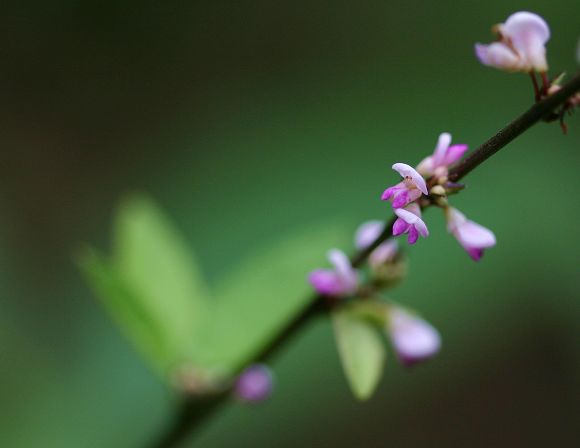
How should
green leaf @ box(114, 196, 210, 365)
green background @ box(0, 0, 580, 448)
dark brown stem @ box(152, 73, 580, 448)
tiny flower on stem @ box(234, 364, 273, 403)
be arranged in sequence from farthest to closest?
green background @ box(0, 0, 580, 448)
green leaf @ box(114, 196, 210, 365)
tiny flower on stem @ box(234, 364, 273, 403)
dark brown stem @ box(152, 73, 580, 448)

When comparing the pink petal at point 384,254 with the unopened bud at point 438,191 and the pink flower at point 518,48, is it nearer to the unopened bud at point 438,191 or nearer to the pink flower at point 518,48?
the unopened bud at point 438,191

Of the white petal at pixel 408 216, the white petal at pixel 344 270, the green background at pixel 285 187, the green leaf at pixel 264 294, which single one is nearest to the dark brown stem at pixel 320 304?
the white petal at pixel 344 270

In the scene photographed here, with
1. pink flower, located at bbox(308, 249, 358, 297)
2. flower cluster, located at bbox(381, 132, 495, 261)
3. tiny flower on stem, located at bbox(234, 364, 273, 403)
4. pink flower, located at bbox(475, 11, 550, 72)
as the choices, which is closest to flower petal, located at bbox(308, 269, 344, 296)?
pink flower, located at bbox(308, 249, 358, 297)

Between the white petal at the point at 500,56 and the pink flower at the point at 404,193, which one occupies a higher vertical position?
the white petal at the point at 500,56

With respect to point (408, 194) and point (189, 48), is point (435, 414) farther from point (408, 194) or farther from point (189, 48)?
point (408, 194)

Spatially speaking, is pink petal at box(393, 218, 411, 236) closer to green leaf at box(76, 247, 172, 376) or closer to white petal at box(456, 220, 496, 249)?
white petal at box(456, 220, 496, 249)

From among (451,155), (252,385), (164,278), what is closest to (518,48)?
(451,155)

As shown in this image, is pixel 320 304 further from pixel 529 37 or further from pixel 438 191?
pixel 529 37

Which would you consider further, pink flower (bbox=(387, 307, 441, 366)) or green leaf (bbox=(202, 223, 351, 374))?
green leaf (bbox=(202, 223, 351, 374))
